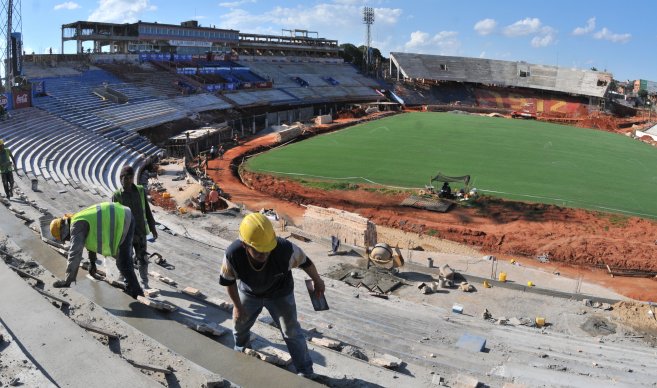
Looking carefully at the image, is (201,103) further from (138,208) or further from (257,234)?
(257,234)

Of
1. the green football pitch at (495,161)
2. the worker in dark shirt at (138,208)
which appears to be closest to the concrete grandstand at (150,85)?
the green football pitch at (495,161)

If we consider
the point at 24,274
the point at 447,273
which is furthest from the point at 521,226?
the point at 24,274

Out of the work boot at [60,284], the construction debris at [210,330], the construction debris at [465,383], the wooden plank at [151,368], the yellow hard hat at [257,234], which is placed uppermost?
the yellow hard hat at [257,234]

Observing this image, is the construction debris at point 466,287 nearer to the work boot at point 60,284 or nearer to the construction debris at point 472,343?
the construction debris at point 472,343

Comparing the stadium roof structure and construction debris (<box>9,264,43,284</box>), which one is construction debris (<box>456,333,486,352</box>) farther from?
the stadium roof structure

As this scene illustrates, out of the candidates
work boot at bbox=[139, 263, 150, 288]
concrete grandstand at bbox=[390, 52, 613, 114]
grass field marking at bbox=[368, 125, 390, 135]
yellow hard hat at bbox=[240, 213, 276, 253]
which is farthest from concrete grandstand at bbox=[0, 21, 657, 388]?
concrete grandstand at bbox=[390, 52, 613, 114]

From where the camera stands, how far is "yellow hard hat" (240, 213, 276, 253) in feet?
16.4

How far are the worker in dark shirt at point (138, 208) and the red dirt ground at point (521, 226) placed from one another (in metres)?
15.4

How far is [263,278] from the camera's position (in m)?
5.54

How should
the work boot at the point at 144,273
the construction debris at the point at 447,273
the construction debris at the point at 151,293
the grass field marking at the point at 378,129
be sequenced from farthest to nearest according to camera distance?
1. the grass field marking at the point at 378,129
2. the construction debris at the point at 447,273
3. the work boot at the point at 144,273
4. the construction debris at the point at 151,293

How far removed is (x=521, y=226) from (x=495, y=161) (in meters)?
14.5

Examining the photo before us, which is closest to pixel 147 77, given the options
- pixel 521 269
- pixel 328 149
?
pixel 328 149

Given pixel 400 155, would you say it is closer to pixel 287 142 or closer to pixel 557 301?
pixel 287 142

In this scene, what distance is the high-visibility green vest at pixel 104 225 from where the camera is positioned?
23.3 feet
